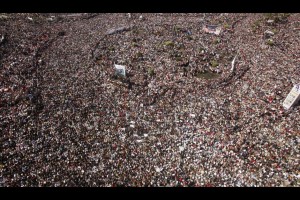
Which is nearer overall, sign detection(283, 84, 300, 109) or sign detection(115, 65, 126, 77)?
sign detection(283, 84, 300, 109)

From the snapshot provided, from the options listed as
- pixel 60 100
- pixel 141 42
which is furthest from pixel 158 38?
pixel 60 100

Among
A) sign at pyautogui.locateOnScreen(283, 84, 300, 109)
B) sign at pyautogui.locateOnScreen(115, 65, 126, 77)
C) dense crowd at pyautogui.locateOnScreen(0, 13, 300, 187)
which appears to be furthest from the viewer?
sign at pyautogui.locateOnScreen(115, 65, 126, 77)

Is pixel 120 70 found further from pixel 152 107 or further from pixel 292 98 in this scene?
pixel 292 98

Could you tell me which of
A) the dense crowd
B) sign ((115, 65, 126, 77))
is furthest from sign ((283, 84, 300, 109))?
sign ((115, 65, 126, 77))

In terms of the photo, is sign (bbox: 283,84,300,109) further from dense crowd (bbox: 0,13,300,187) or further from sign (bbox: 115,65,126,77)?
sign (bbox: 115,65,126,77)

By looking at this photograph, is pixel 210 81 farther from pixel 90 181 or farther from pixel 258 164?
pixel 90 181

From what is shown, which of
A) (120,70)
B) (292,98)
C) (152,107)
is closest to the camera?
(292,98)

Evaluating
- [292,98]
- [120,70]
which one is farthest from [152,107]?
[292,98]

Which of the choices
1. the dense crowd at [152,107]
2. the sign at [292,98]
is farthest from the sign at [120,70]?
the sign at [292,98]
